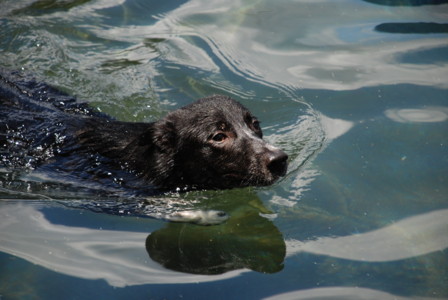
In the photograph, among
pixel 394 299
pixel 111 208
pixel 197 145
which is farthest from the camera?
pixel 197 145

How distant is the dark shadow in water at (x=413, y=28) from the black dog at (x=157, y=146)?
14.6 feet

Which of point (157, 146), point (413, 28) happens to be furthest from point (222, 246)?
point (413, 28)

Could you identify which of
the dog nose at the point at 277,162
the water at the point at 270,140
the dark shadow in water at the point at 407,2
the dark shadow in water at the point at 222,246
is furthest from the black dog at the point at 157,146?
the dark shadow in water at the point at 407,2

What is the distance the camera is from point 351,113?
27.5 feet

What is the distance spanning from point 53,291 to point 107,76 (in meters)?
5.43

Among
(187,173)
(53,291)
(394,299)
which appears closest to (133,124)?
(187,173)

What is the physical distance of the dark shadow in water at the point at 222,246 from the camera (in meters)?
5.35

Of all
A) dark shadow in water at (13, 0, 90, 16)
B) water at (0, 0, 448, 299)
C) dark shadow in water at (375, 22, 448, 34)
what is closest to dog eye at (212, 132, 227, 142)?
water at (0, 0, 448, 299)

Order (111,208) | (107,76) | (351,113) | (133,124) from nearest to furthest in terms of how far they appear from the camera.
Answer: (111,208) < (133,124) < (351,113) < (107,76)

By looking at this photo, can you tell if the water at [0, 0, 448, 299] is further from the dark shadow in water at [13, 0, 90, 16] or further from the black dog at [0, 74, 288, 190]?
the black dog at [0, 74, 288, 190]

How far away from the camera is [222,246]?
5.68 meters

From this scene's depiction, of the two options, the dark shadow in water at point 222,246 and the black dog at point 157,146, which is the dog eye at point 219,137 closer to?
the black dog at point 157,146

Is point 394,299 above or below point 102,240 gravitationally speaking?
below

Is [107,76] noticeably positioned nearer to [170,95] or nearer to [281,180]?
[170,95]
